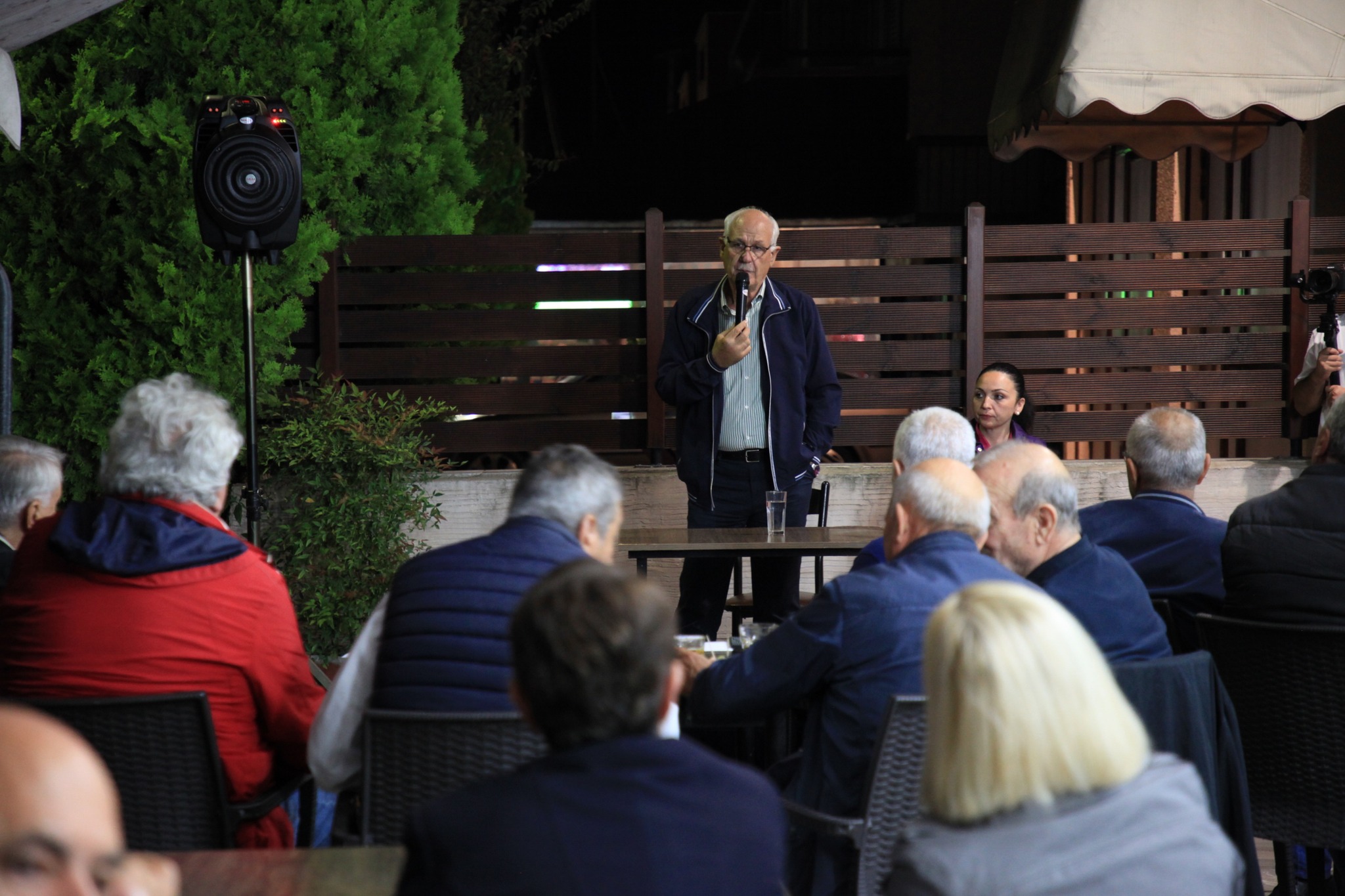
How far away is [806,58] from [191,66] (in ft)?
34.7

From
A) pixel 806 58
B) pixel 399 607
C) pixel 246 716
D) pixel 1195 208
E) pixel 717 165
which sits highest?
pixel 806 58

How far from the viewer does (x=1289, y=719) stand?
121 inches

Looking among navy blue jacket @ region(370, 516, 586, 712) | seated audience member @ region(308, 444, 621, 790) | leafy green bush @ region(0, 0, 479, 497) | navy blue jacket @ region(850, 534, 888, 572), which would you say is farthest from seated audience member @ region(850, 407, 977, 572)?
leafy green bush @ region(0, 0, 479, 497)

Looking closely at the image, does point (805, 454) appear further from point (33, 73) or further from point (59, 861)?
point (59, 861)

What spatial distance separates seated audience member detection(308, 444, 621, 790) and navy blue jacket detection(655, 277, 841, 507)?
9.20ft

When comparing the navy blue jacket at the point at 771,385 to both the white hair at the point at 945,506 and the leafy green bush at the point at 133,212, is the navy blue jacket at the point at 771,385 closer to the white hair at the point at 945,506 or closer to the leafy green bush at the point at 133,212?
the leafy green bush at the point at 133,212

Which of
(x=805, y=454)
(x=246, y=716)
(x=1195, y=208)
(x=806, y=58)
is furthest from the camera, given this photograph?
(x=806, y=58)

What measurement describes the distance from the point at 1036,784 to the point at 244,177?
4726 millimetres

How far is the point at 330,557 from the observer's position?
20.1ft

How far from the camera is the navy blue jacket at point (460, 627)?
8.02ft

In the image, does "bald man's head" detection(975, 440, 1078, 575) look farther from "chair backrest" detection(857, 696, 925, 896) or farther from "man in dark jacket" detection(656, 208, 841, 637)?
"man in dark jacket" detection(656, 208, 841, 637)

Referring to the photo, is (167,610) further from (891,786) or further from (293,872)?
(891,786)

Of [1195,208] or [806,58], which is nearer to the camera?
[1195,208]

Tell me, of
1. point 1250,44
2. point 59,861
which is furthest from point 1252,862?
point 1250,44
